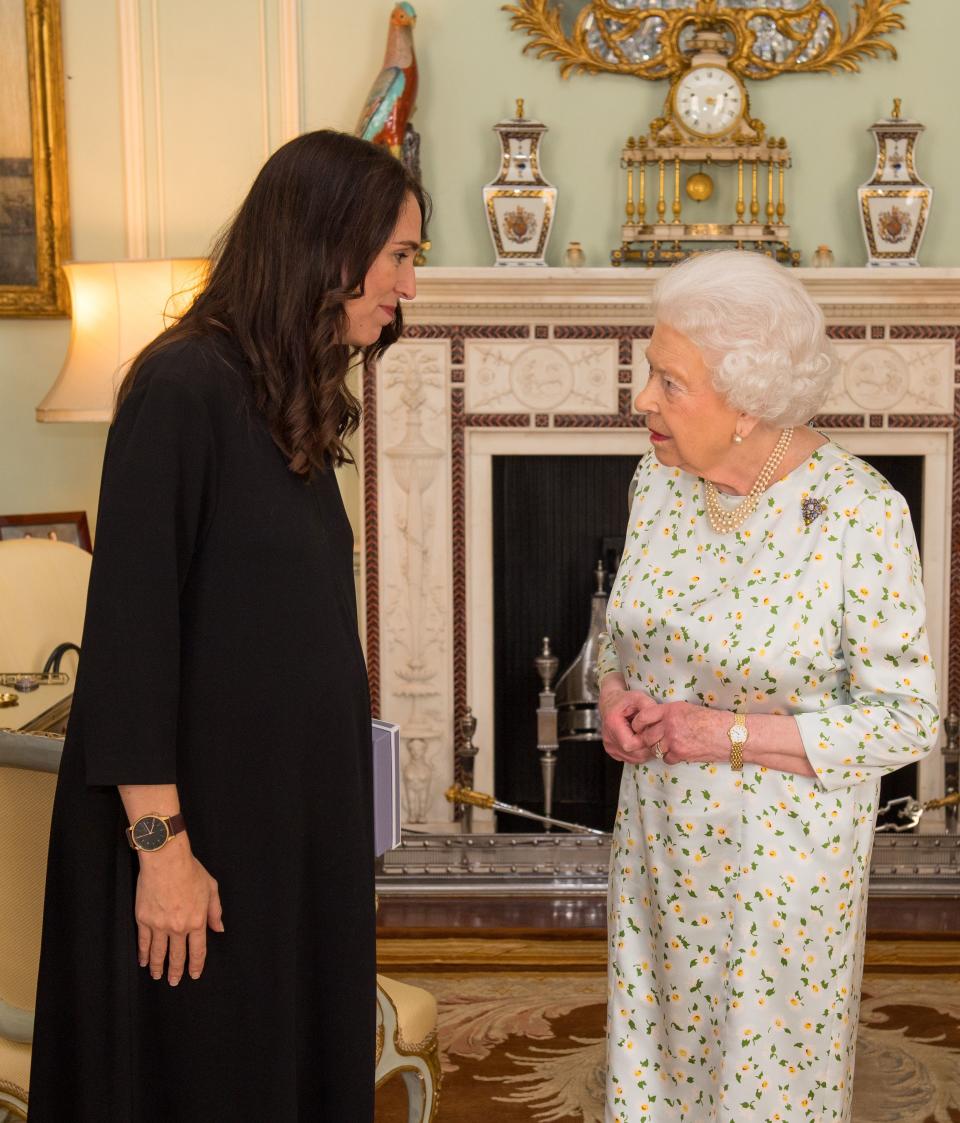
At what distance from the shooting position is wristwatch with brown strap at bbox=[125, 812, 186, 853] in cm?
129

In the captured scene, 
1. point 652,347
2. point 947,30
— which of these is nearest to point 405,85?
point 947,30

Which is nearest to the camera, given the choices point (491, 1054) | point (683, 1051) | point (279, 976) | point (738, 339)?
point (279, 976)

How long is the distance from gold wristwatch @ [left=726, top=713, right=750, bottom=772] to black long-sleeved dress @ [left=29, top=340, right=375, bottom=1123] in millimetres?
475

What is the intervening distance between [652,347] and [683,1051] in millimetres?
902

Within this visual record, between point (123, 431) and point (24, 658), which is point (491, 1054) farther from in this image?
point (123, 431)

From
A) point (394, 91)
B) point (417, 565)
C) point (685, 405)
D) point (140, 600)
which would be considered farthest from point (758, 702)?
point (394, 91)

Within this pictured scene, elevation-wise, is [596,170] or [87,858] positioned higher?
[596,170]

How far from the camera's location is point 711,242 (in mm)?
3779

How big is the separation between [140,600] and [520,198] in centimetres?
268

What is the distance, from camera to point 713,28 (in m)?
3.73

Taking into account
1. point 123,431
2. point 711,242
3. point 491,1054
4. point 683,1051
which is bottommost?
point 491,1054

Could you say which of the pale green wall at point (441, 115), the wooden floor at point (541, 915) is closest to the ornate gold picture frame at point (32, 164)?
the pale green wall at point (441, 115)

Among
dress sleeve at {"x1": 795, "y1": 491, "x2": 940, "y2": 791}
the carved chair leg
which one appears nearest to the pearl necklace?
dress sleeve at {"x1": 795, "y1": 491, "x2": 940, "y2": 791}

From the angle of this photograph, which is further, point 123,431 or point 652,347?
point 652,347
